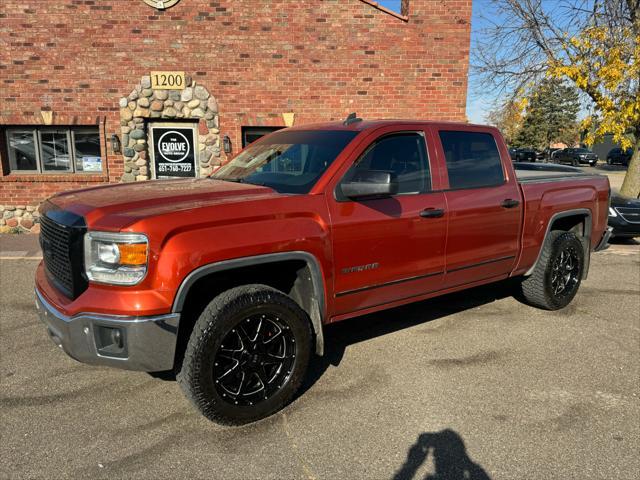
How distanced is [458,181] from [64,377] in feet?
11.4

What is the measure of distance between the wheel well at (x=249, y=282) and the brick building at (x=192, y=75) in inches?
255

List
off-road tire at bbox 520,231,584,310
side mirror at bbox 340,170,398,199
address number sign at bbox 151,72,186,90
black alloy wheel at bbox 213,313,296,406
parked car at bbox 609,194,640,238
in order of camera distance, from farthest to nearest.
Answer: address number sign at bbox 151,72,186,90 < parked car at bbox 609,194,640,238 < off-road tire at bbox 520,231,584,310 < side mirror at bbox 340,170,398,199 < black alloy wheel at bbox 213,313,296,406

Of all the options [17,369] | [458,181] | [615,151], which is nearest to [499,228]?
[458,181]

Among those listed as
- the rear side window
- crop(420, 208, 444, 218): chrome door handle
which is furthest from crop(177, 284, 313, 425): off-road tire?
the rear side window

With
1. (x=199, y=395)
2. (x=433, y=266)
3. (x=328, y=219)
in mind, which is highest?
(x=328, y=219)

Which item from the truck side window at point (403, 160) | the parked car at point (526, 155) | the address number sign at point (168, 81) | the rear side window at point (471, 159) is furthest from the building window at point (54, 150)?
the parked car at point (526, 155)

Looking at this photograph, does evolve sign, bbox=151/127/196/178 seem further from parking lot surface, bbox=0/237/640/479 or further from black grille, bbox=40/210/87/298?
black grille, bbox=40/210/87/298

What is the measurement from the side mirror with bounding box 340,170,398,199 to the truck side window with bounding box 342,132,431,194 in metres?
0.32

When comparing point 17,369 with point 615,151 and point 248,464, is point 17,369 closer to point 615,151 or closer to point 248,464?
point 248,464

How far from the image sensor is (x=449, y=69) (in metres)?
9.41

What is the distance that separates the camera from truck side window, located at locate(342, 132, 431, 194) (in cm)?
359

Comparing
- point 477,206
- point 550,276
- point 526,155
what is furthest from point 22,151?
point 526,155

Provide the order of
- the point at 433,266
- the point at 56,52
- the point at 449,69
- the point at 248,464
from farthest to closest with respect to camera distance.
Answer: the point at 449,69 → the point at 56,52 → the point at 433,266 → the point at 248,464

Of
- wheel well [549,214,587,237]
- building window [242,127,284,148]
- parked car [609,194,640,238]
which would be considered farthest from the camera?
building window [242,127,284,148]
